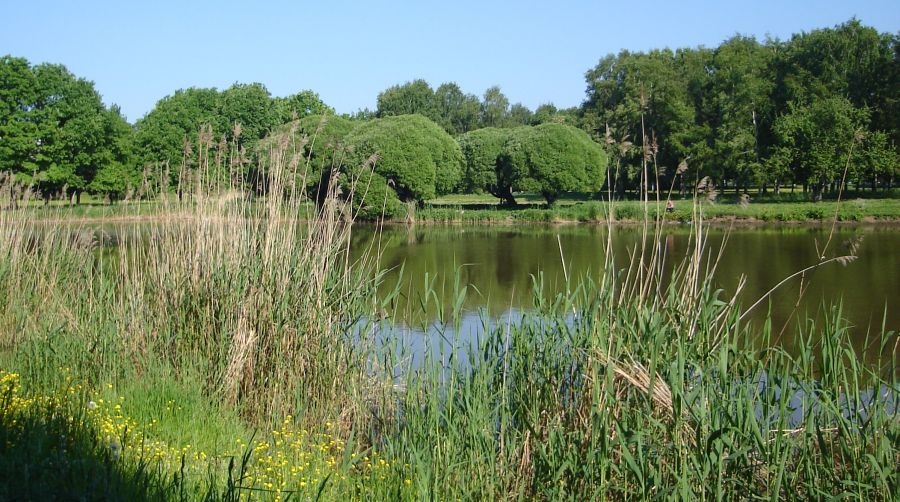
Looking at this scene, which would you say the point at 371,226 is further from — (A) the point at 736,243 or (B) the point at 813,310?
(B) the point at 813,310

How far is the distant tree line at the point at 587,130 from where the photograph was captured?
3309 centimetres

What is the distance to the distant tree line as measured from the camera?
33.1 meters

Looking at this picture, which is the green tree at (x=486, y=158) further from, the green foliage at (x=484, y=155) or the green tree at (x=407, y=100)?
the green tree at (x=407, y=100)

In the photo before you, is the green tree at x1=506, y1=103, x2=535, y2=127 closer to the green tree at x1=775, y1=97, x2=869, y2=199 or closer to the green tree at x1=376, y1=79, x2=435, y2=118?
the green tree at x1=376, y1=79, x2=435, y2=118

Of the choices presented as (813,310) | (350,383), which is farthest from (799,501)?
(813,310)

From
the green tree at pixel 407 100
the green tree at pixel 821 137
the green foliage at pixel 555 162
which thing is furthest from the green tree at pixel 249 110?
the green tree at pixel 407 100

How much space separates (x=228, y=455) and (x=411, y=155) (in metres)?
29.6

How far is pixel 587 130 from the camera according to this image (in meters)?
42.2

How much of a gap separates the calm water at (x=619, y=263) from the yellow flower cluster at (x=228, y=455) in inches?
120

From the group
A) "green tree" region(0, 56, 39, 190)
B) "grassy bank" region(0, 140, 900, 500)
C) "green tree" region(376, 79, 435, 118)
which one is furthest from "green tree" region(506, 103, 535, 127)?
"grassy bank" region(0, 140, 900, 500)

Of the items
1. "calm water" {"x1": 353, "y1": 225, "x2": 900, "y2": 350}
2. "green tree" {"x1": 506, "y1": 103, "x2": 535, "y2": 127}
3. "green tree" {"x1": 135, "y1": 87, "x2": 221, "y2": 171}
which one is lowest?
"calm water" {"x1": 353, "y1": 225, "x2": 900, "y2": 350}

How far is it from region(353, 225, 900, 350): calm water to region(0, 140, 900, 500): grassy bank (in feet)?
5.69

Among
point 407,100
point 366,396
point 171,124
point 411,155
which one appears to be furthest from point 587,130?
point 366,396

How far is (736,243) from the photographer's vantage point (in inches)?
902
